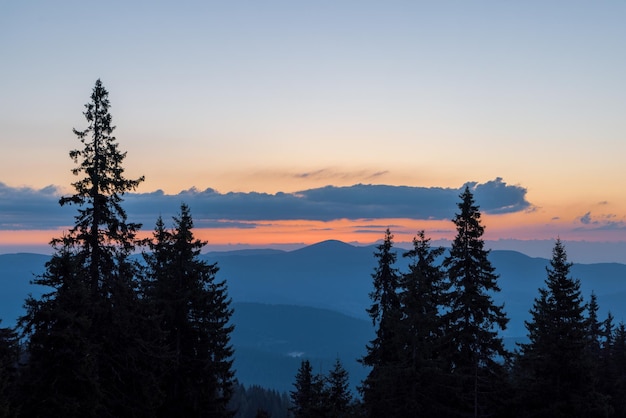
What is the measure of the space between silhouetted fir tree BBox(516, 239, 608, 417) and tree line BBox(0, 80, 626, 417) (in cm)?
7

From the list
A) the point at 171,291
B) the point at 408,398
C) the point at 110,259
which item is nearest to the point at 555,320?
the point at 408,398

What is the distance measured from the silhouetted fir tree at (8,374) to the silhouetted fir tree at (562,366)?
2447cm

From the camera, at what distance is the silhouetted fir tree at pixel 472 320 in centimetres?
2978

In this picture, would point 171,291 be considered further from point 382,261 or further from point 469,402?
point 469,402

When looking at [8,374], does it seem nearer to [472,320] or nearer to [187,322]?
[187,322]

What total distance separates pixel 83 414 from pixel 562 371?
23720 millimetres

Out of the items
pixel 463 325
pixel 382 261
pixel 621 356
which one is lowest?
pixel 621 356

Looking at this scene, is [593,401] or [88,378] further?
[593,401]

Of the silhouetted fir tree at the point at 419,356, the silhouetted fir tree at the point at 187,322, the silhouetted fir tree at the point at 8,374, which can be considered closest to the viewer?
the silhouetted fir tree at the point at 8,374

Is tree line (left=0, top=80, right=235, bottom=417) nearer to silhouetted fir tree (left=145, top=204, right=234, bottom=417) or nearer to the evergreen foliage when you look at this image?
silhouetted fir tree (left=145, top=204, right=234, bottom=417)

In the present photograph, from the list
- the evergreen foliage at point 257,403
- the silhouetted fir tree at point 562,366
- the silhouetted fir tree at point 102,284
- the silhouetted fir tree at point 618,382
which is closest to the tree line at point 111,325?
the silhouetted fir tree at point 102,284

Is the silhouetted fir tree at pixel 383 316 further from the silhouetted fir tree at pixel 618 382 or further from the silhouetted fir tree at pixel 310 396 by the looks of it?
the silhouetted fir tree at pixel 618 382

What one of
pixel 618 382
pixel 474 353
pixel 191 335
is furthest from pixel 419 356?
pixel 618 382

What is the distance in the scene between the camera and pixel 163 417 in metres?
30.4
